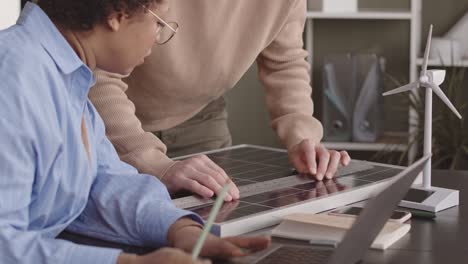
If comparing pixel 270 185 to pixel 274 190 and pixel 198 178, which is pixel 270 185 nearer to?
pixel 274 190

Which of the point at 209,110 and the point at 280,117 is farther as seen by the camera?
the point at 209,110

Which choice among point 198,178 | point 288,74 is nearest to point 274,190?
point 198,178

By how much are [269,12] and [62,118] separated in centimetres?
106

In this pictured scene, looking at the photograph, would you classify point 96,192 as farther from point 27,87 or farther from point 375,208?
point 375,208

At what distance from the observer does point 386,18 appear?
13.3 feet

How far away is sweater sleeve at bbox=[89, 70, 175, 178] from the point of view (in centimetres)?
194

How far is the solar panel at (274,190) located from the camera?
1.56 m

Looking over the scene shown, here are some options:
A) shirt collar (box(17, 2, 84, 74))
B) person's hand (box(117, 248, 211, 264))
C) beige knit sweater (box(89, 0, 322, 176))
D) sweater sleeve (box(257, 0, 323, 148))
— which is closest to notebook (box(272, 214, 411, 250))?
person's hand (box(117, 248, 211, 264))

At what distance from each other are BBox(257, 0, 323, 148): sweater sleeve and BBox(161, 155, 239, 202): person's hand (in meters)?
0.57

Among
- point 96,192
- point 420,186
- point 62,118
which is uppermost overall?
point 62,118

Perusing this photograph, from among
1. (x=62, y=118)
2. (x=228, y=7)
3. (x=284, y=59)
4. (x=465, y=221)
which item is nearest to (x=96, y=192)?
(x=62, y=118)

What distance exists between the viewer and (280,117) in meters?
2.37

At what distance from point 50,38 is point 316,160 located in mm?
768

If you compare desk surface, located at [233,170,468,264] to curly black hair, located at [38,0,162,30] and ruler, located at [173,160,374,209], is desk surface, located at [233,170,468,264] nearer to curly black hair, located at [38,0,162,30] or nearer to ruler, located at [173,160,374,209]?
ruler, located at [173,160,374,209]
